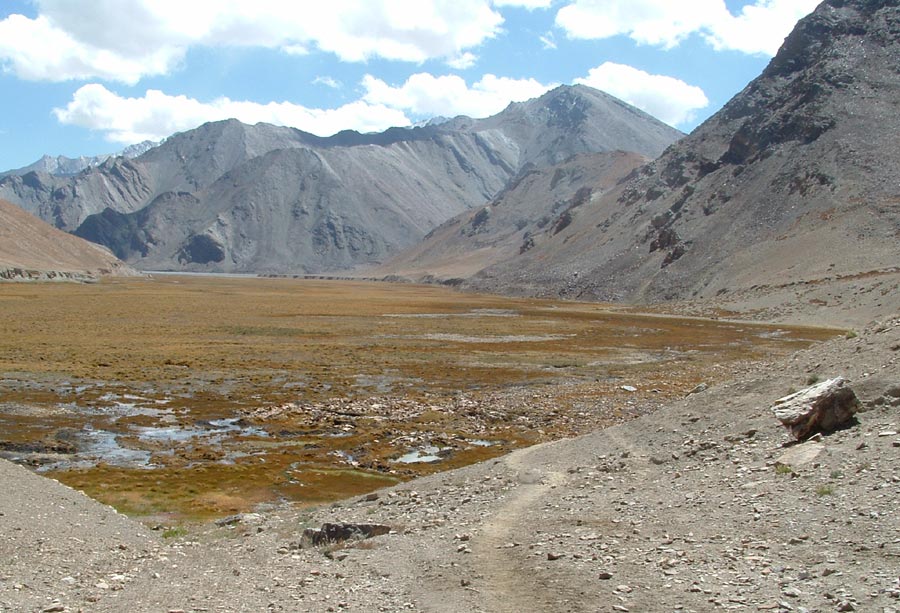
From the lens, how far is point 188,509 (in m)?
20.5

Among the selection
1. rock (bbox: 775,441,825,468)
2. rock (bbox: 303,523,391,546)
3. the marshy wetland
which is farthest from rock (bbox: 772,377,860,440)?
the marshy wetland

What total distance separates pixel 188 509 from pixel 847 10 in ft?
586

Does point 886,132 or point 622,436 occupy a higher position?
point 886,132

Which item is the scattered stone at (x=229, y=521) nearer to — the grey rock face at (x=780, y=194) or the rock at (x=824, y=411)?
the rock at (x=824, y=411)

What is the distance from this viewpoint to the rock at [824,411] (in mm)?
16922

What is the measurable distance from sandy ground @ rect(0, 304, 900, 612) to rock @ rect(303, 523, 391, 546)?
9.1 inches

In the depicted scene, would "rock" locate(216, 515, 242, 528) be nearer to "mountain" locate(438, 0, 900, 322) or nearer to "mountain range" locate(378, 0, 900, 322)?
"mountain" locate(438, 0, 900, 322)

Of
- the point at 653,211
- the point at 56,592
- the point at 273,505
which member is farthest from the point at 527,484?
the point at 653,211

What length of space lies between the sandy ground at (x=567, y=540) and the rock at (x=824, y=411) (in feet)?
1.43

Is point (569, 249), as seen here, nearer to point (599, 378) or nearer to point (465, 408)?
point (599, 378)

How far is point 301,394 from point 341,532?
24.4 metres

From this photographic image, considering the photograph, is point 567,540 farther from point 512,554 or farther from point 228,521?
point 228,521

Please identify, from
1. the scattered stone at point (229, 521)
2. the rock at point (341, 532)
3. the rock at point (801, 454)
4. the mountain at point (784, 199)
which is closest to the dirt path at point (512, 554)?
the rock at point (341, 532)

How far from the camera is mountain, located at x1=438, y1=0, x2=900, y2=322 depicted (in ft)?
347
